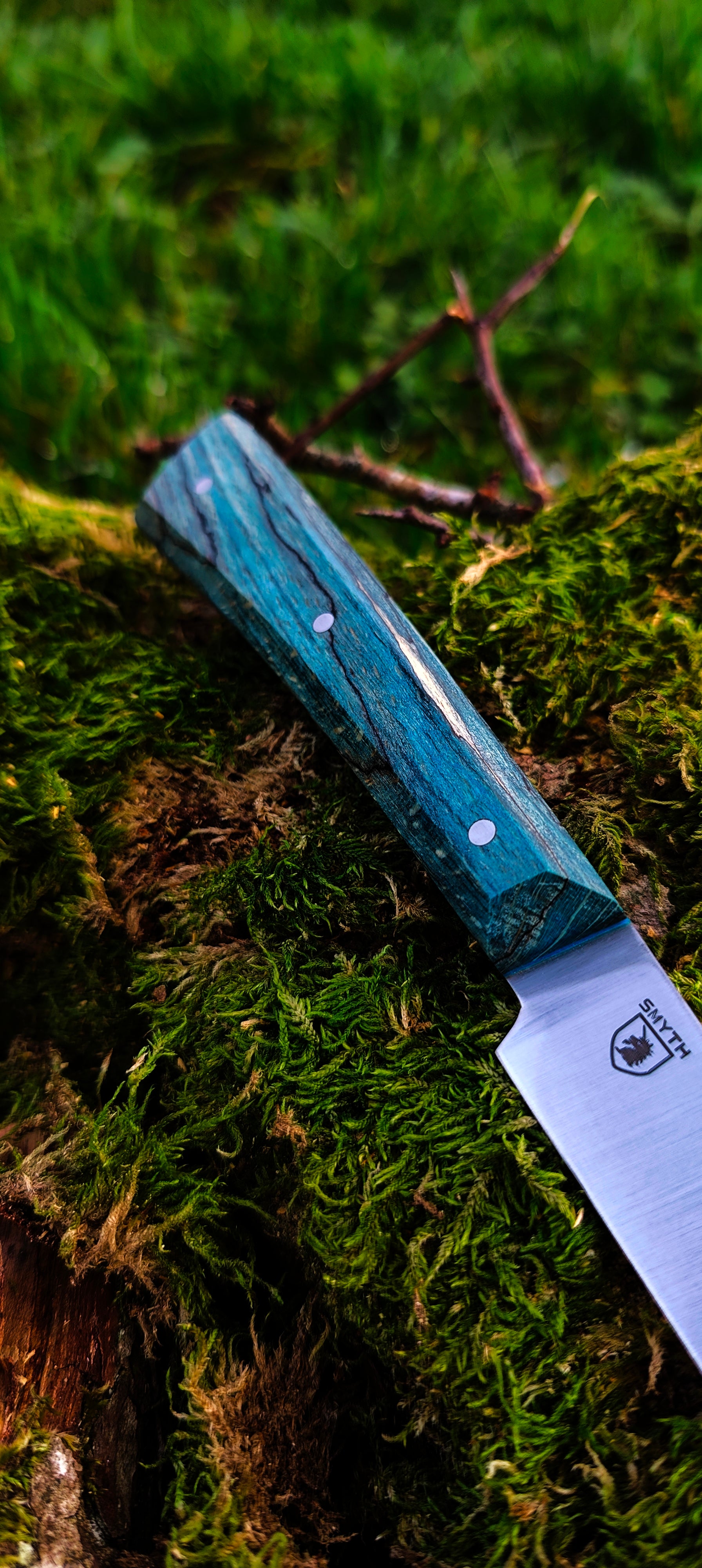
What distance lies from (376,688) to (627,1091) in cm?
57

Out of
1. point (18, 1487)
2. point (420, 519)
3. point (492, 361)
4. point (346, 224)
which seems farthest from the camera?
point (346, 224)

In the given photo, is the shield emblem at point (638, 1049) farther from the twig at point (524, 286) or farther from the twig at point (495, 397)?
the twig at point (524, 286)

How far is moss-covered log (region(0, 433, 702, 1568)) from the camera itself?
0.99 meters

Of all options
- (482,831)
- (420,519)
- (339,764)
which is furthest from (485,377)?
(482,831)

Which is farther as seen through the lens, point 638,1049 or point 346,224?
point 346,224

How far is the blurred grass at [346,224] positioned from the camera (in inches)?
80.3

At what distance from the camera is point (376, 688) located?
121 cm

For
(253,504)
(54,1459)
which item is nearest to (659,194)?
(253,504)

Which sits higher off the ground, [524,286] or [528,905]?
[524,286]

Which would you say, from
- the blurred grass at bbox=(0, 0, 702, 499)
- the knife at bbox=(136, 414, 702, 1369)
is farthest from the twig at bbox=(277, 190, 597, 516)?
the knife at bbox=(136, 414, 702, 1369)

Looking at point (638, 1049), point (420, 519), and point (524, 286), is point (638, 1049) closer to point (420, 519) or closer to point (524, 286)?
point (420, 519)

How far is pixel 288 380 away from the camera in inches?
82.7

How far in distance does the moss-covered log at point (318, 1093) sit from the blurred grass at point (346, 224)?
0.61 meters

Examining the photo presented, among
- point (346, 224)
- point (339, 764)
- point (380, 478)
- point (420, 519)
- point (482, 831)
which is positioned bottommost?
point (482, 831)
